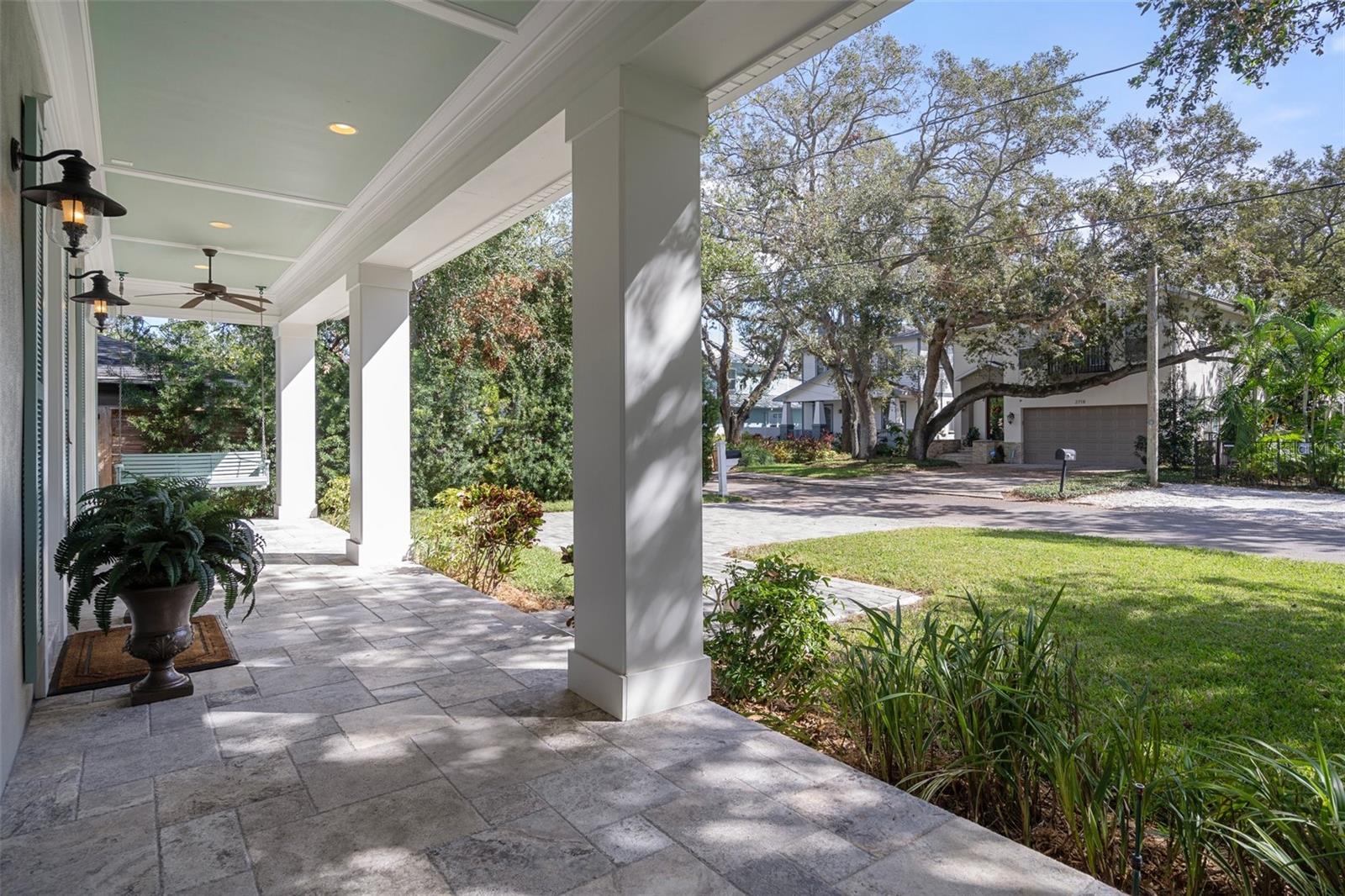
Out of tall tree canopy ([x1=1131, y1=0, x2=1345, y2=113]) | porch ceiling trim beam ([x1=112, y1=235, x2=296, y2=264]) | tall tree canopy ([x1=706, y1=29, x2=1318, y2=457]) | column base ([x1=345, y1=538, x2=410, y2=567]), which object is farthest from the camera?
tall tree canopy ([x1=706, y1=29, x2=1318, y2=457])

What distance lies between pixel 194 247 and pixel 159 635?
5.05 meters

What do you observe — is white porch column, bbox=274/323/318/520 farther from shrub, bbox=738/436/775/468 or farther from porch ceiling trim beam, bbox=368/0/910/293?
shrub, bbox=738/436/775/468

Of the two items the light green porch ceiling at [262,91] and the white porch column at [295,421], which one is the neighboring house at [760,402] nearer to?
the white porch column at [295,421]

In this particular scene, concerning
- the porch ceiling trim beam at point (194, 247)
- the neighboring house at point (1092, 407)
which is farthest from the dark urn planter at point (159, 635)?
the neighboring house at point (1092, 407)

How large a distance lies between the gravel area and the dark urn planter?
11734 mm

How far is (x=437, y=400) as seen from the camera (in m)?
10.6

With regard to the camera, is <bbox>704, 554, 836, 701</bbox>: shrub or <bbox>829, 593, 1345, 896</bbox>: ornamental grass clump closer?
<bbox>829, 593, 1345, 896</bbox>: ornamental grass clump

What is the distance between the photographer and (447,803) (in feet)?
7.55

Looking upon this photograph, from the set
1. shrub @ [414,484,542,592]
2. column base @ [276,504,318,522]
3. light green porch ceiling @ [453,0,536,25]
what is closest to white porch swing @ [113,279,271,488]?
column base @ [276,504,318,522]

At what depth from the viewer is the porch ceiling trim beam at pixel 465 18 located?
2.93 metres

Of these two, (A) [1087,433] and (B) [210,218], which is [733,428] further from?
(B) [210,218]

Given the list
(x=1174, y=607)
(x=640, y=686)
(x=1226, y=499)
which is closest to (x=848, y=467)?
(x=1226, y=499)

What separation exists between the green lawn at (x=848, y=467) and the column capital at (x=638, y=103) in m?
14.4

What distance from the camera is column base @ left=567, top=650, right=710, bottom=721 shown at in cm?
296
